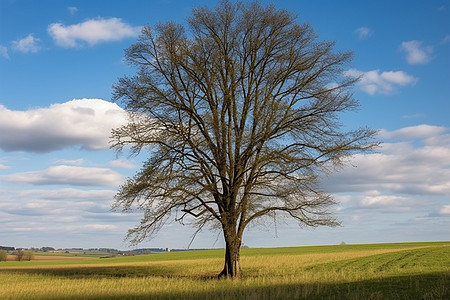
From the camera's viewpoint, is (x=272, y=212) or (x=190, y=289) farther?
(x=272, y=212)

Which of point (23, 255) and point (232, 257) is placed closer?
point (232, 257)

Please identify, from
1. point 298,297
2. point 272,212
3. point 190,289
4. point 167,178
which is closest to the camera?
point 298,297

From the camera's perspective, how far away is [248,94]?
89.0 feet

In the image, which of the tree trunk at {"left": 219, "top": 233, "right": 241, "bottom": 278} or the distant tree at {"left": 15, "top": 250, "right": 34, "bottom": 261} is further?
the distant tree at {"left": 15, "top": 250, "right": 34, "bottom": 261}

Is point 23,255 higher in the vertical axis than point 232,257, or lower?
higher

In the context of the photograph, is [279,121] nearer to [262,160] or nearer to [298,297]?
[262,160]

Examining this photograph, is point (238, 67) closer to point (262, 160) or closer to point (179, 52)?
point (179, 52)

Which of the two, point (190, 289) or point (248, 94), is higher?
point (248, 94)

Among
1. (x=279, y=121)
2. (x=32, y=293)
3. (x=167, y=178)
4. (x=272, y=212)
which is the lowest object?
(x=32, y=293)

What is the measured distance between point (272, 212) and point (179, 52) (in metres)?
10.6

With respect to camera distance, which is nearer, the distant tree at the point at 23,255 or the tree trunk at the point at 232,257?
the tree trunk at the point at 232,257

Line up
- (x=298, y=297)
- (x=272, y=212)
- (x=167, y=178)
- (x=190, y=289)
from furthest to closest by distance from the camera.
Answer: (x=272, y=212) < (x=167, y=178) < (x=190, y=289) < (x=298, y=297)

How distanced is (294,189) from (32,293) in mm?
14167

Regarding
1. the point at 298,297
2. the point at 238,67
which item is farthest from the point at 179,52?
the point at 298,297
